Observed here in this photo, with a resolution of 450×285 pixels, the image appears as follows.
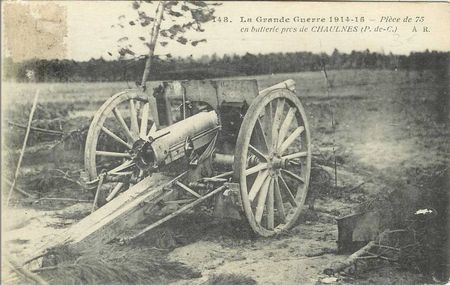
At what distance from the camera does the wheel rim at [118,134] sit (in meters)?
4.30

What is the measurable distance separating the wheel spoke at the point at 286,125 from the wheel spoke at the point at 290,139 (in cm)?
4

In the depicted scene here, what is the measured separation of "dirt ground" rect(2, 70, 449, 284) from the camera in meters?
4.28

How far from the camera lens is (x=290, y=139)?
186 inches

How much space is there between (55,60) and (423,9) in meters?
2.89

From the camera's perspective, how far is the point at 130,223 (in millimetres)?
4059

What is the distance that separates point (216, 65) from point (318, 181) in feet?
4.33

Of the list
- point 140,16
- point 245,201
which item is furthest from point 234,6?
point 245,201

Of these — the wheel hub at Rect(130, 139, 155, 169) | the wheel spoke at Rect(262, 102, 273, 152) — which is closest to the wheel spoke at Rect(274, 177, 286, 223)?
the wheel spoke at Rect(262, 102, 273, 152)

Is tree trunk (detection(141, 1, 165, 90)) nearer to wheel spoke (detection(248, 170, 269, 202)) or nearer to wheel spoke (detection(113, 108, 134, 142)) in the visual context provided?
wheel spoke (detection(113, 108, 134, 142))

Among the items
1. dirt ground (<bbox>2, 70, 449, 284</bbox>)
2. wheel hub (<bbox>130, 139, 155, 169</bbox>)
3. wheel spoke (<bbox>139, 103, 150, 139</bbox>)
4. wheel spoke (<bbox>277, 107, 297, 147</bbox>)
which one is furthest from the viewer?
wheel spoke (<bbox>277, 107, 297, 147</bbox>)

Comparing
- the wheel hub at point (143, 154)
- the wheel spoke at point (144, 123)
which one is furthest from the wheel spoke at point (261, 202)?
the wheel spoke at point (144, 123)

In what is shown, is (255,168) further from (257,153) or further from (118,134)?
(118,134)

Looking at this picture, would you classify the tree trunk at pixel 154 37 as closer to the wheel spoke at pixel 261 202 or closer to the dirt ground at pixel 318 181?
the dirt ground at pixel 318 181

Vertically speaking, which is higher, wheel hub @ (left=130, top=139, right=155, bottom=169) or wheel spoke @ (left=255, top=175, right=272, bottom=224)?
wheel hub @ (left=130, top=139, right=155, bottom=169)
